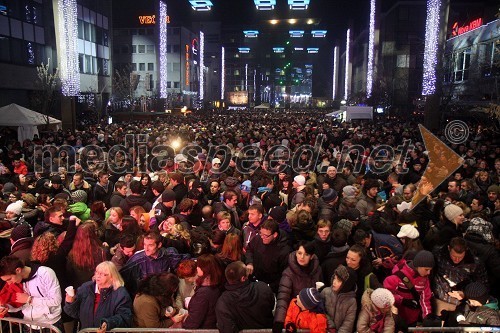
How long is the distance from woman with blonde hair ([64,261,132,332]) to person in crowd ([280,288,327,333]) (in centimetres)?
146

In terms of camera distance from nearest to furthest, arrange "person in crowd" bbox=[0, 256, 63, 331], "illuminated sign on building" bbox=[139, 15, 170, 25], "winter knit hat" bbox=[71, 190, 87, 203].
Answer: "person in crowd" bbox=[0, 256, 63, 331] → "winter knit hat" bbox=[71, 190, 87, 203] → "illuminated sign on building" bbox=[139, 15, 170, 25]

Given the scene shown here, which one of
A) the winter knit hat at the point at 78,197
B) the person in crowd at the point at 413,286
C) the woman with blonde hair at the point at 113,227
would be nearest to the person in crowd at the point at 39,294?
the woman with blonde hair at the point at 113,227

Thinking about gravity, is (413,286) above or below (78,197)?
below

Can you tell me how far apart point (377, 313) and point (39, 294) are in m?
3.22

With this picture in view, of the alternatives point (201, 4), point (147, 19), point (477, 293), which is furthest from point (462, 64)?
point (147, 19)

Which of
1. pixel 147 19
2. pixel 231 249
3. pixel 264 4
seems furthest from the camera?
pixel 147 19

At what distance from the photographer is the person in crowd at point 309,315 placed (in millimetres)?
3666

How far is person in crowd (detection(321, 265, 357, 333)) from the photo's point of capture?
12.5ft

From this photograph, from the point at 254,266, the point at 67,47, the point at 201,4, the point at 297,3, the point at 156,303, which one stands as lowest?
the point at 254,266

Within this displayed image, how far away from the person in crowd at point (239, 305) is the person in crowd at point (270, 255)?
118cm

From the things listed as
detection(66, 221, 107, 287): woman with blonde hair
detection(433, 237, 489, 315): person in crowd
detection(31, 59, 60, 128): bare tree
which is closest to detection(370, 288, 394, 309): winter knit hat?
detection(433, 237, 489, 315): person in crowd

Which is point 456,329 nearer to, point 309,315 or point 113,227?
point 309,315

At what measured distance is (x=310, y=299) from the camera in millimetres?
3654

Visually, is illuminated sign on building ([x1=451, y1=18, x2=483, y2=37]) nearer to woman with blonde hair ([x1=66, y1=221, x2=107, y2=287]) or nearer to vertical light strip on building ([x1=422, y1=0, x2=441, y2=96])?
vertical light strip on building ([x1=422, y1=0, x2=441, y2=96])
